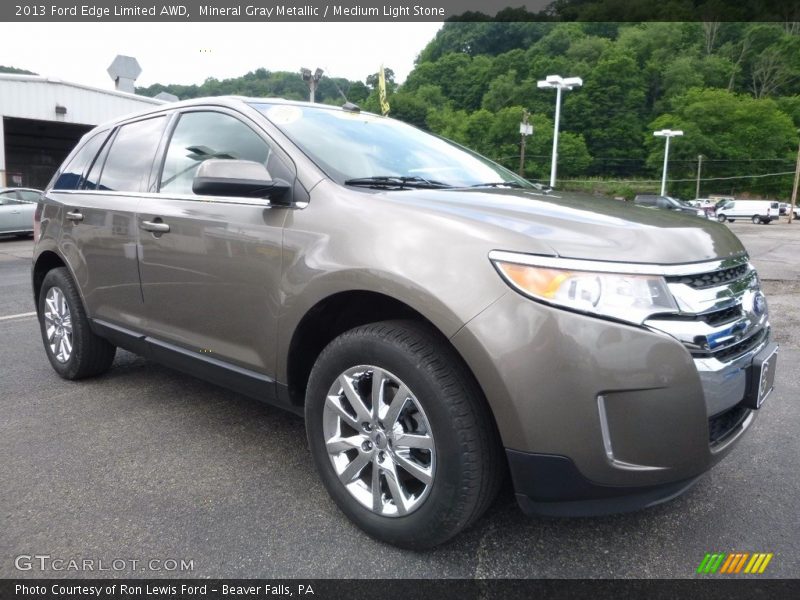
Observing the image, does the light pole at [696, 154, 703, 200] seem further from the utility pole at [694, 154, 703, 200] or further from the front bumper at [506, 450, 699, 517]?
the front bumper at [506, 450, 699, 517]

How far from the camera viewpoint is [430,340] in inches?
78.7

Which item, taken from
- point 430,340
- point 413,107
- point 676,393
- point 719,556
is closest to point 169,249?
point 430,340

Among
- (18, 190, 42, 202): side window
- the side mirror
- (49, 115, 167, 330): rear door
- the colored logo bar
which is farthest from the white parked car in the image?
the colored logo bar

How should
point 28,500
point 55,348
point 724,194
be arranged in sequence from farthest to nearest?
point 724,194, point 55,348, point 28,500

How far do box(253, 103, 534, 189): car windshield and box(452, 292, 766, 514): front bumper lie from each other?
100 centimetres

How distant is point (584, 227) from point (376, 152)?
3.95 feet

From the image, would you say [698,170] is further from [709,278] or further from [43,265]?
[709,278]

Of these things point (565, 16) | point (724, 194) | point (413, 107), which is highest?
point (565, 16)

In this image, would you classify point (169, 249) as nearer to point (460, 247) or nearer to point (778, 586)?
point (460, 247)

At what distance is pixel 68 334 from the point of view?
3.92 metres

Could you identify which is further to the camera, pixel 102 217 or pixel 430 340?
pixel 102 217

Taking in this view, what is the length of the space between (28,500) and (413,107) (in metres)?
78.0

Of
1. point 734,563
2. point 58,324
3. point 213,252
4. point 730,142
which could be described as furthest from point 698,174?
point 213,252

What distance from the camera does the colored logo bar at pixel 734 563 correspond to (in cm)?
204
